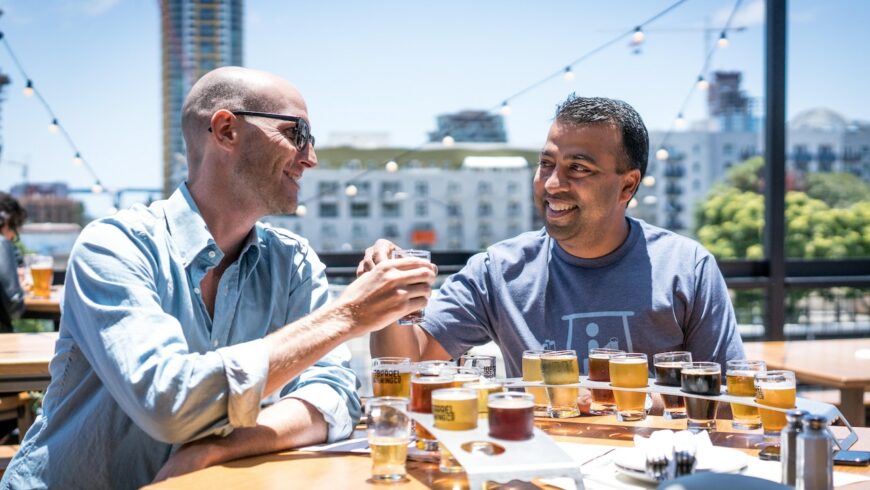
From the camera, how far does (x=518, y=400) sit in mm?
1283

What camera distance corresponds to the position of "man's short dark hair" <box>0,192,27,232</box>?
211 inches

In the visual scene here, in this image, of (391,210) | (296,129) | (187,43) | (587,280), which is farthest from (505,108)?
(391,210)

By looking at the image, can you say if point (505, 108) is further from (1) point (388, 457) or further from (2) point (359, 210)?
(2) point (359, 210)

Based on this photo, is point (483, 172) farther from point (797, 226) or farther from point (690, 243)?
point (690, 243)

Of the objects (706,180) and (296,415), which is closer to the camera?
(296,415)

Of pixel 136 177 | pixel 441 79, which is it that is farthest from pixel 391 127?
pixel 136 177

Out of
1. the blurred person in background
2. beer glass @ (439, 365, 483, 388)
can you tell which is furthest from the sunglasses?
the blurred person in background

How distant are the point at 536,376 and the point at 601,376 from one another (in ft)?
0.45

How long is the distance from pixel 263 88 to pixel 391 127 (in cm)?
3002

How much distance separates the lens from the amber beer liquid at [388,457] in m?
1.35

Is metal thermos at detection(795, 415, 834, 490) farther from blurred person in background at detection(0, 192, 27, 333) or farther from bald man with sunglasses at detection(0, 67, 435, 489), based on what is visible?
blurred person in background at detection(0, 192, 27, 333)

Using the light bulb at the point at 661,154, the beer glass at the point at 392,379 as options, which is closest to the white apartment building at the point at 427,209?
the light bulb at the point at 661,154

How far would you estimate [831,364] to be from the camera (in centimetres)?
340

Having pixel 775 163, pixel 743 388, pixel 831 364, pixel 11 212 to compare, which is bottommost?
pixel 831 364
